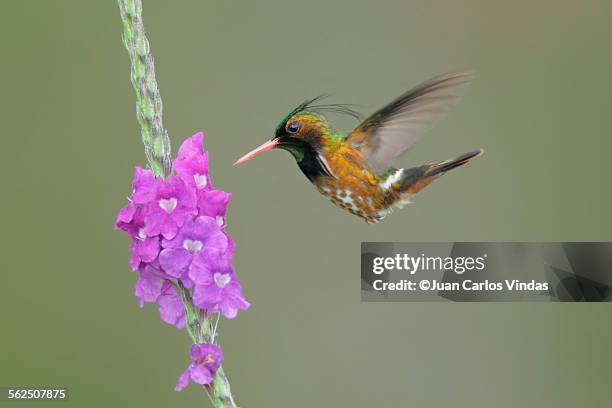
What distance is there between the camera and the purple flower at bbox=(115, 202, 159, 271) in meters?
1.30

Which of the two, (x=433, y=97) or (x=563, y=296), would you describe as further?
(x=563, y=296)

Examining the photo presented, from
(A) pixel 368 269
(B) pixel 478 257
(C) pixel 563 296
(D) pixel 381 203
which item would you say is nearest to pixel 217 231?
(D) pixel 381 203

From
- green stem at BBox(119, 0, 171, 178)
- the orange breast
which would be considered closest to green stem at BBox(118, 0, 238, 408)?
green stem at BBox(119, 0, 171, 178)

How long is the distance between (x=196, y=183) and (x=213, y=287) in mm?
182

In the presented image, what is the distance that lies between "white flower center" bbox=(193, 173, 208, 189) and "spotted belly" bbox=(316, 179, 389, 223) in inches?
32.9

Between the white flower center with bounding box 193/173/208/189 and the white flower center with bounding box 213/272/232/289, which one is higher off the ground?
the white flower center with bounding box 193/173/208/189

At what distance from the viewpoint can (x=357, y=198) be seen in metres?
2.21

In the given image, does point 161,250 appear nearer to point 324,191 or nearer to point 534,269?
point 324,191

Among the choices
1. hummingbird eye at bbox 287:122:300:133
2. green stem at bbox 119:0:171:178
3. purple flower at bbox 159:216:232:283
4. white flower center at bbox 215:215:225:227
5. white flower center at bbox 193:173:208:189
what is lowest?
purple flower at bbox 159:216:232:283

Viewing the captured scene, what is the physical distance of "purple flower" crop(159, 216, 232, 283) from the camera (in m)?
1.30

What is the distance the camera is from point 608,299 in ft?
9.79

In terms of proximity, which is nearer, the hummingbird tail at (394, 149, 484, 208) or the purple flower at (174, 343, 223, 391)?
the purple flower at (174, 343, 223, 391)

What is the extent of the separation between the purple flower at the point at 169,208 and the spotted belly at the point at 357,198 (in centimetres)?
88

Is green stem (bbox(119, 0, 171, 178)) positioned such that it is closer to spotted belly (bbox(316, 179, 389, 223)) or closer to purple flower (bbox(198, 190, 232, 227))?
purple flower (bbox(198, 190, 232, 227))
